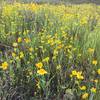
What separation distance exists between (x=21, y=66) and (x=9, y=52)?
0.34 metres

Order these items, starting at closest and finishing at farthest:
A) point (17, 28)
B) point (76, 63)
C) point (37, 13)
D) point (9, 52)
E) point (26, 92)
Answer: point (26, 92) < point (76, 63) < point (9, 52) < point (17, 28) < point (37, 13)

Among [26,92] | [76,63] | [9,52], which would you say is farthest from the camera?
[9,52]

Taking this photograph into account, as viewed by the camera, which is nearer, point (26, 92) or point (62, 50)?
point (26, 92)

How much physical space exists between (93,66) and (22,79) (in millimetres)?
770

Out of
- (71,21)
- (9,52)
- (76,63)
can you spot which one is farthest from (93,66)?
(71,21)

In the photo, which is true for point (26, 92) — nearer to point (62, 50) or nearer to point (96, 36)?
point (62, 50)

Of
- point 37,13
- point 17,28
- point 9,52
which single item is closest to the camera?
point 9,52

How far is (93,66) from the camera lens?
3.00 m

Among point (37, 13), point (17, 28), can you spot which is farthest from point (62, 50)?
point (37, 13)

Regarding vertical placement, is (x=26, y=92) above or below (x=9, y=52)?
below

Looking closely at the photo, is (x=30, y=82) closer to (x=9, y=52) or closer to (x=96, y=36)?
(x=9, y=52)

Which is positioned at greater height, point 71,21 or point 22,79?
point 71,21

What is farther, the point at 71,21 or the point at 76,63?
the point at 71,21

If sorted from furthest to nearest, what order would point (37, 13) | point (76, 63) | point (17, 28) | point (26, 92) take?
point (37, 13)
point (17, 28)
point (76, 63)
point (26, 92)
